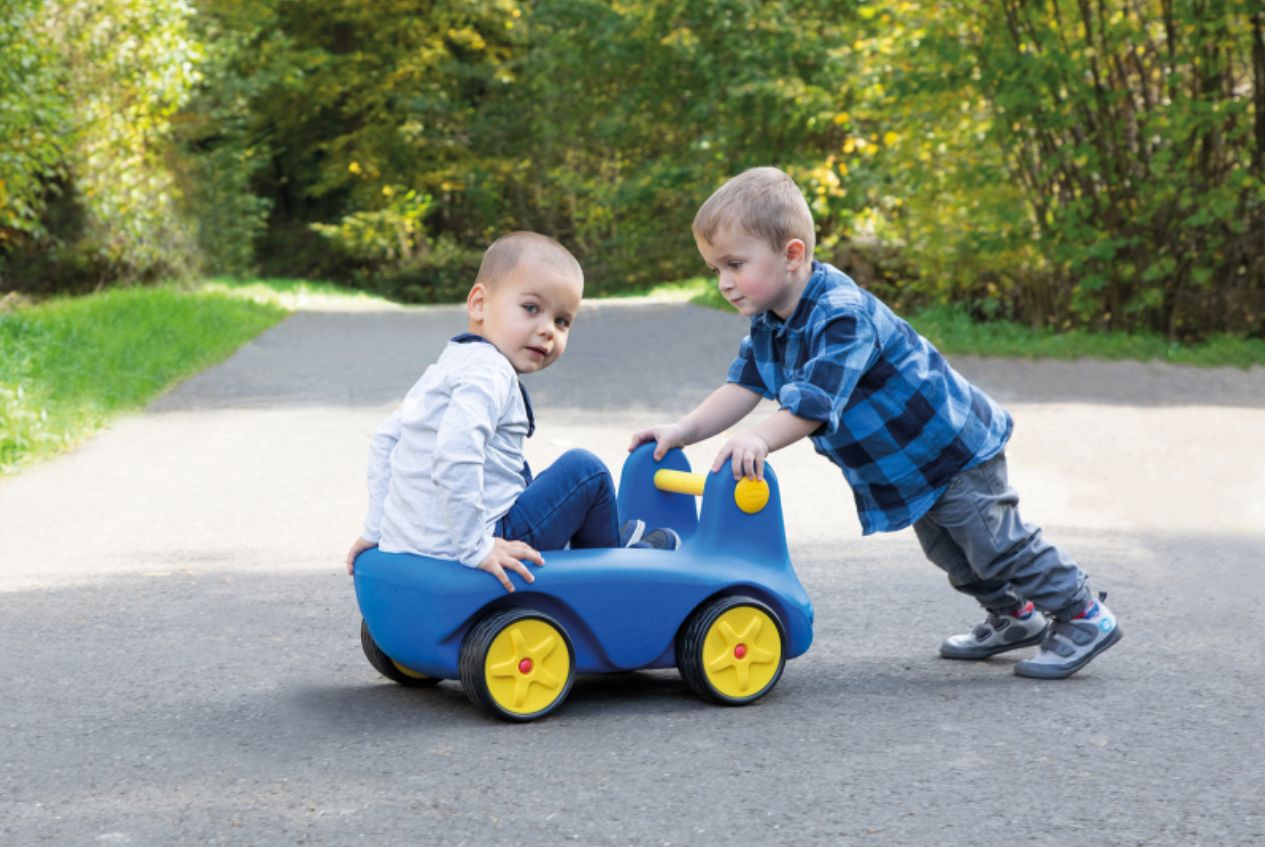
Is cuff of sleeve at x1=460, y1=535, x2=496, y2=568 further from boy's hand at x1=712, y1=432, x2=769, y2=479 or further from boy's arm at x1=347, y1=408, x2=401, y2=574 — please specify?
boy's hand at x1=712, y1=432, x2=769, y2=479

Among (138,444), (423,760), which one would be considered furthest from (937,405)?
(138,444)

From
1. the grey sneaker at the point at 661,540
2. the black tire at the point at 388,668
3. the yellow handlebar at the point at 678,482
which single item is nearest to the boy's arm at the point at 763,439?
the yellow handlebar at the point at 678,482

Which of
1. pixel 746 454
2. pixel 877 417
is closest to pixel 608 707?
pixel 746 454

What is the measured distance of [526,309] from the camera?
364 centimetres

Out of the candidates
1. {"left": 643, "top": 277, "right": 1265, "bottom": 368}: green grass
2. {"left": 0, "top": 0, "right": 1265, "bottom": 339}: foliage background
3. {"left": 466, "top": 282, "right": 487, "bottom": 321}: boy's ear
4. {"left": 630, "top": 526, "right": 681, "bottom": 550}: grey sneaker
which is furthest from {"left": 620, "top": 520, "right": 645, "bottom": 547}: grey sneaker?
{"left": 0, "top": 0, "right": 1265, "bottom": 339}: foliage background

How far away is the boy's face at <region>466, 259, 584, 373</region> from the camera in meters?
3.62

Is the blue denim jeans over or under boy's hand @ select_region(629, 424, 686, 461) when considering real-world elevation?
under

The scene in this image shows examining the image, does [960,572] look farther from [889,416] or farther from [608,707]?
[608,707]

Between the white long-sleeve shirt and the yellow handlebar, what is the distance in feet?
1.48

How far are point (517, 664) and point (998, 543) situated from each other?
120 cm

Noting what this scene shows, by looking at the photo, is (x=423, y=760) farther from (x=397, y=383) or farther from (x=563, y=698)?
(x=397, y=383)

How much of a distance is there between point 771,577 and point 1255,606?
177cm

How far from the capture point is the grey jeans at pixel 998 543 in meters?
3.85

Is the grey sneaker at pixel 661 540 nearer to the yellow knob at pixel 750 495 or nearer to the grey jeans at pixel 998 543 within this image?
the yellow knob at pixel 750 495
